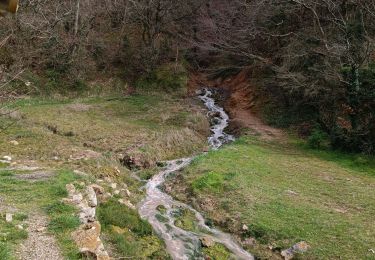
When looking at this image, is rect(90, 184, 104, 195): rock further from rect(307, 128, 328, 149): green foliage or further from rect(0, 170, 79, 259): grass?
rect(307, 128, 328, 149): green foliage

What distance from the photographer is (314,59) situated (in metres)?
27.5

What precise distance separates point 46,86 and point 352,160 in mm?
24490

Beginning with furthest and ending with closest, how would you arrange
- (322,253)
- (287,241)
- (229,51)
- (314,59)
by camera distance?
(229,51), (314,59), (287,241), (322,253)

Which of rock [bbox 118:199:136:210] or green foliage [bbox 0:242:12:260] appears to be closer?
green foliage [bbox 0:242:12:260]

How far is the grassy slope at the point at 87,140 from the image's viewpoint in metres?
11.5

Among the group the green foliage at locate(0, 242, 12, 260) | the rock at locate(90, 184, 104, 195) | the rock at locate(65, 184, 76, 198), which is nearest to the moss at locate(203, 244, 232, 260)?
the rock at locate(90, 184, 104, 195)

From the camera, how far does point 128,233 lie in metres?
12.1

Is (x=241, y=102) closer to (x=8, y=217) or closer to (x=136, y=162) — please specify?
(x=136, y=162)

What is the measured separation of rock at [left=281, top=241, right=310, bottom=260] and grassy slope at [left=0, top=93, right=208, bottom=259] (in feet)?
11.7

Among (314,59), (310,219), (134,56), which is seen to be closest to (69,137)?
(310,219)

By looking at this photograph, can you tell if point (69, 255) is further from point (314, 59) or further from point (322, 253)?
point (314, 59)

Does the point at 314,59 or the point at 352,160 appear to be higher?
the point at 314,59

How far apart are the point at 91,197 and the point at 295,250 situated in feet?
20.9

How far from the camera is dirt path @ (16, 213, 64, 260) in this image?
8.56 m
